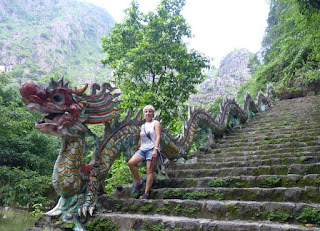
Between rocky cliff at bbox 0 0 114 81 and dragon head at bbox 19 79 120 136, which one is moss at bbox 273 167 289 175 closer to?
dragon head at bbox 19 79 120 136

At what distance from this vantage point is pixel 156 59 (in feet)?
32.5

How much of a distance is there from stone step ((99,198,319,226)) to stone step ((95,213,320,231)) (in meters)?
0.13

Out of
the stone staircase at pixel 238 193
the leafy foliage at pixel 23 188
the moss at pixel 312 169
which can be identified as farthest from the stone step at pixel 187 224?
the leafy foliage at pixel 23 188

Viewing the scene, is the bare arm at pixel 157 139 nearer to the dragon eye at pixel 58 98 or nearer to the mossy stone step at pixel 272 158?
the dragon eye at pixel 58 98

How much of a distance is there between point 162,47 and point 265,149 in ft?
18.8

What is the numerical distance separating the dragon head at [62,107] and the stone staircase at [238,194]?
4.07 ft

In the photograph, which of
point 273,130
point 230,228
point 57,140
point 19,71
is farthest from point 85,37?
point 230,228

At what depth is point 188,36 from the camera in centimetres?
1105

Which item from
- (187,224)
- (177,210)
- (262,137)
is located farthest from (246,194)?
(262,137)

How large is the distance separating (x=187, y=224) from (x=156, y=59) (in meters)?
7.40

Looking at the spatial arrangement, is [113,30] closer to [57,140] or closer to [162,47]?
[162,47]

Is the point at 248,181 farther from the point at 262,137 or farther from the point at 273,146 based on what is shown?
the point at 262,137

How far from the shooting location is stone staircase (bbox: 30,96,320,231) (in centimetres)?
312

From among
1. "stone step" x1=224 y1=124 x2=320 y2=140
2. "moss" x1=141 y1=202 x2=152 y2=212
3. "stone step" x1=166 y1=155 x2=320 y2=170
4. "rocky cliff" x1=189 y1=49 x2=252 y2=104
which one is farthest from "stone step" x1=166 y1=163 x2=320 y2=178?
"rocky cliff" x1=189 y1=49 x2=252 y2=104
